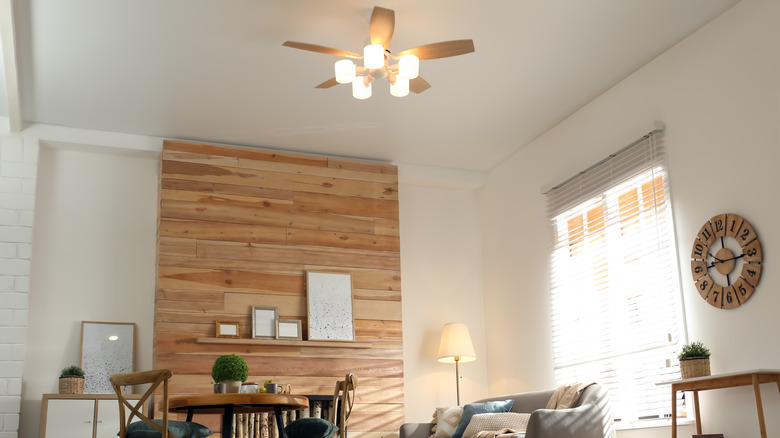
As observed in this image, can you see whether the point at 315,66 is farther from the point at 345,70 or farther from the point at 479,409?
the point at 479,409

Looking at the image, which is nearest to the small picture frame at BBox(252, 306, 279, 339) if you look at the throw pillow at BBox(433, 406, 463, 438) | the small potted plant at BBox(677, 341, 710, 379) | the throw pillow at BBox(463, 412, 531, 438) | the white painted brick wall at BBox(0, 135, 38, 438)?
the throw pillow at BBox(433, 406, 463, 438)

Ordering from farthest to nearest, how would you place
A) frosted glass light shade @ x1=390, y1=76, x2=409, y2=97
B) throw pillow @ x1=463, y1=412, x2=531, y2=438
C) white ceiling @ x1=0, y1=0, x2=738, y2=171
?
throw pillow @ x1=463, y1=412, x2=531, y2=438
white ceiling @ x1=0, y1=0, x2=738, y2=171
frosted glass light shade @ x1=390, y1=76, x2=409, y2=97

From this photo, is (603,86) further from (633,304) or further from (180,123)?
(180,123)

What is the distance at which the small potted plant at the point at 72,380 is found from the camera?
5.91 metres

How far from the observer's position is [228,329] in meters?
6.64

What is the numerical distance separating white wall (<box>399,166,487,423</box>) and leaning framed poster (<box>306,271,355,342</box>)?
778 mm

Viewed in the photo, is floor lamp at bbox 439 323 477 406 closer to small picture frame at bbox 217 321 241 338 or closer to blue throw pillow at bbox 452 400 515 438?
blue throw pillow at bbox 452 400 515 438

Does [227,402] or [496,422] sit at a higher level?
[227,402]

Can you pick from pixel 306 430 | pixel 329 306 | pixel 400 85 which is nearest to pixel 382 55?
pixel 400 85

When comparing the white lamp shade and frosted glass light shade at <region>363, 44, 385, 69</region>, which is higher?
frosted glass light shade at <region>363, 44, 385, 69</region>

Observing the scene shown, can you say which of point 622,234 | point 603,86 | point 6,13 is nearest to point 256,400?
point 6,13

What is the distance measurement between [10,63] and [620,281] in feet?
15.6

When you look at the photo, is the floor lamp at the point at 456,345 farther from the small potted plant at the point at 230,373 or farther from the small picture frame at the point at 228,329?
the small potted plant at the point at 230,373

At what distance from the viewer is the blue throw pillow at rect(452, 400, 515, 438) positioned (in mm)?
5824
